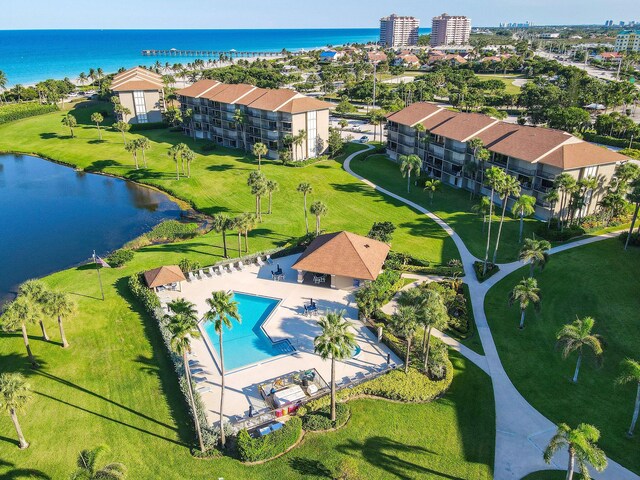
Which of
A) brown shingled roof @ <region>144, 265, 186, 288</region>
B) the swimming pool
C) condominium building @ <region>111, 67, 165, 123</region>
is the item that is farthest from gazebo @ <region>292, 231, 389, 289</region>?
condominium building @ <region>111, 67, 165, 123</region>

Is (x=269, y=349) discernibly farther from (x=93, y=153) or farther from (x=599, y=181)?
(x=93, y=153)

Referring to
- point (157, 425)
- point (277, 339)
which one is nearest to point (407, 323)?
point (277, 339)

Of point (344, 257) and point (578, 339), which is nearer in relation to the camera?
point (578, 339)

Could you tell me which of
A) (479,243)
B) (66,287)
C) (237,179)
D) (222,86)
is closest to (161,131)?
(222,86)

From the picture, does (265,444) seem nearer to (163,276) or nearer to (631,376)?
(163,276)

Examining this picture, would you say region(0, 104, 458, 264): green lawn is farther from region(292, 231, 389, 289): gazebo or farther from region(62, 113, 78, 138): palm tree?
region(292, 231, 389, 289): gazebo
